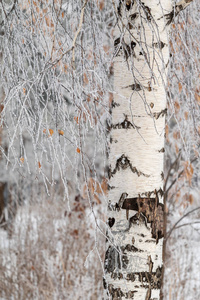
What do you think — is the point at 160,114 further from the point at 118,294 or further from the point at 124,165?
the point at 118,294

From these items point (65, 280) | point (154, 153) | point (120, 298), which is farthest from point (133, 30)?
point (65, 280)

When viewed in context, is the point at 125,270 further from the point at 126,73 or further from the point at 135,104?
the point at 126,73

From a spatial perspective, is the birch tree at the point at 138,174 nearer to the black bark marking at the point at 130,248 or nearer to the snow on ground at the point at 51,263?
the black bark marking at the point at 130,248

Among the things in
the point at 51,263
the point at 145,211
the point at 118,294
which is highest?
the point at 145,211

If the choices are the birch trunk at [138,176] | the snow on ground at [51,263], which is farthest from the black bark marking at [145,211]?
the snow on ground at [51,263]

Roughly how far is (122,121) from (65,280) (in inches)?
128

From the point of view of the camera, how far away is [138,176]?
5.83 ft

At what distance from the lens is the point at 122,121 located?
182cm

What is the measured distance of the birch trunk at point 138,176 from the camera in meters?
1.78

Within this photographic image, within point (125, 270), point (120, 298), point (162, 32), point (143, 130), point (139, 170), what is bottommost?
point (120, 298)

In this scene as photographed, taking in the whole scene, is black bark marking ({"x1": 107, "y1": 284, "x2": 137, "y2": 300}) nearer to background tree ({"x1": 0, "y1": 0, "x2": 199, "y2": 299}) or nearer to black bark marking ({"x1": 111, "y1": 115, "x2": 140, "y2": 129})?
background tree ({"x1": 0, "y1": 0, "x2": 199, "y2": 299})

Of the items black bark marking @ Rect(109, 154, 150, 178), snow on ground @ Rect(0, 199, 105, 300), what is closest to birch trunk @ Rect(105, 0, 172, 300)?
black bark marking @ Rect(109, 154, 150, 178)

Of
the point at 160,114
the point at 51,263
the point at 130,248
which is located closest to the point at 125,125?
the point at 160,114

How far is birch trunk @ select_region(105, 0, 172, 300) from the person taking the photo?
1783mm
